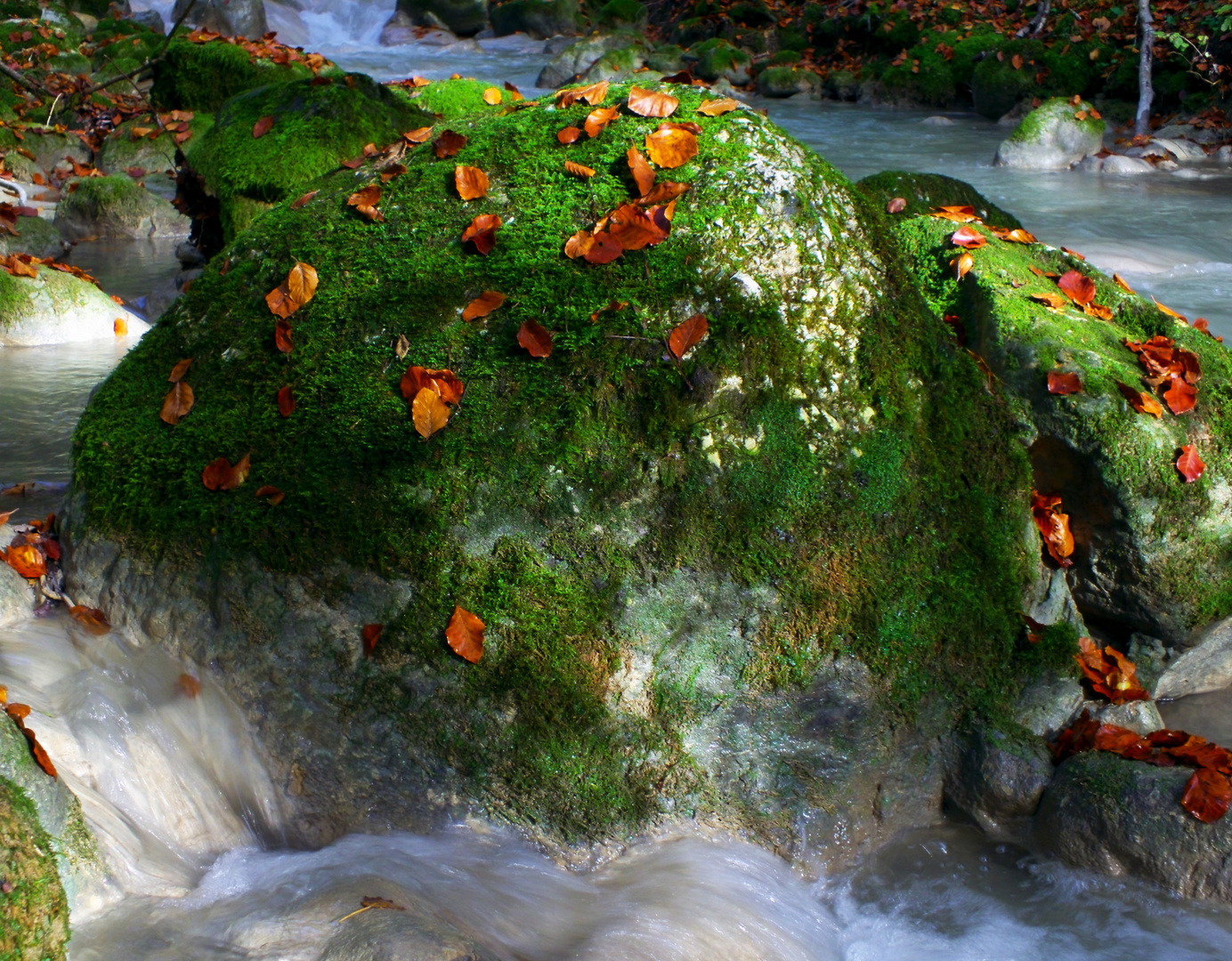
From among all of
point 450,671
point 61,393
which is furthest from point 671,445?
point 61,393

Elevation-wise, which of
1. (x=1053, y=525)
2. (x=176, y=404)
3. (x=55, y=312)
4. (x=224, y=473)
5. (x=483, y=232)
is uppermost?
(x=483, y=232)

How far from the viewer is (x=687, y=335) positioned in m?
2.72

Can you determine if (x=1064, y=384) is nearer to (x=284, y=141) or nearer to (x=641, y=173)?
(x=641, y=173)

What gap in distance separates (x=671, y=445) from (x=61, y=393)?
4569 millimetres

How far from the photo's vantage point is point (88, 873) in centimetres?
234

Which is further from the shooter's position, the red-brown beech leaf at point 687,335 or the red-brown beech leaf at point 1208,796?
the red-brown beech leaf at point 687,335

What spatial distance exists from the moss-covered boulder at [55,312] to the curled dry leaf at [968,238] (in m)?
5.41

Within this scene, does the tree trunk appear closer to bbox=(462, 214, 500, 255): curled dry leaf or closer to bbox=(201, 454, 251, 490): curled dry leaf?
bbox=(462, 214, 500, 255): curled dry leaf

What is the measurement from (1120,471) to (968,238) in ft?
3.95

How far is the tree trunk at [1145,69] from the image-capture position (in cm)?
1271

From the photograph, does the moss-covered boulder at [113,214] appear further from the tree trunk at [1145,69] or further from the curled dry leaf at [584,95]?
the tree trunk at [1145,69]

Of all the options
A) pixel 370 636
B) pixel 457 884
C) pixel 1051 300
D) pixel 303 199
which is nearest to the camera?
pixel 457 884

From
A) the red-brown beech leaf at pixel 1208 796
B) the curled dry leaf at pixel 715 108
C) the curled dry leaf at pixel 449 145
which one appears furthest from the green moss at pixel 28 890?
the red-brown beech leaf at pixel 1208 796

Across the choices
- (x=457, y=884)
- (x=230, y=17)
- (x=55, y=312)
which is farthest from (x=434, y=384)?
(x=230, y=17)
